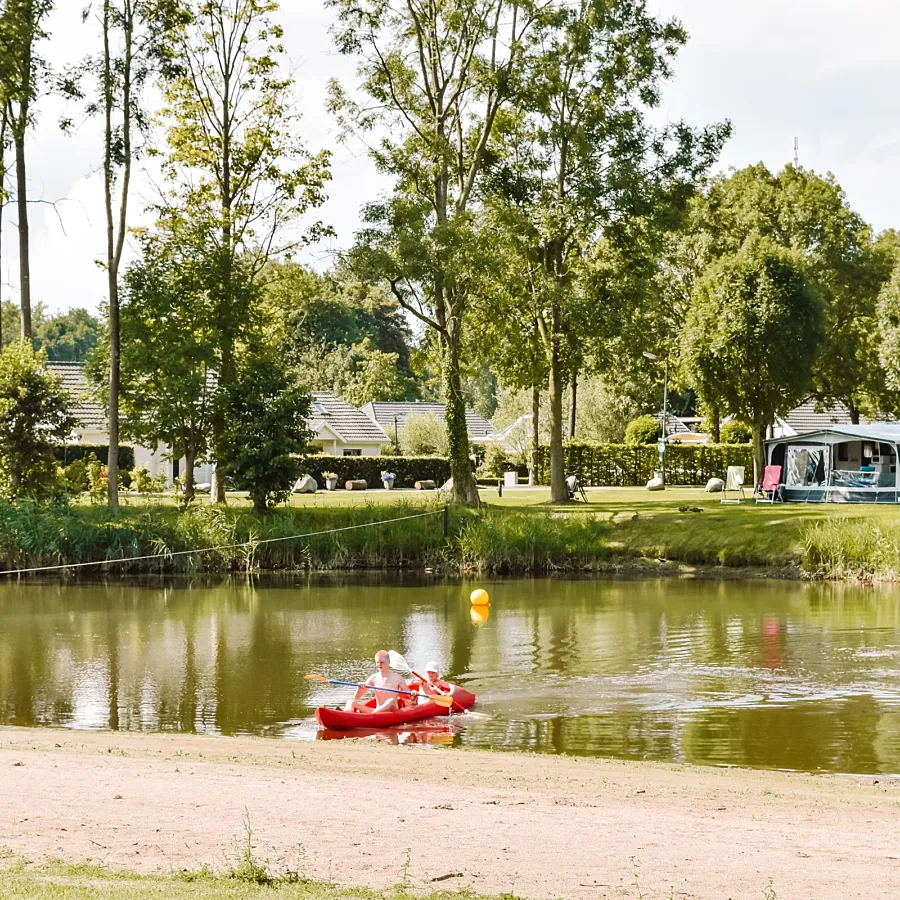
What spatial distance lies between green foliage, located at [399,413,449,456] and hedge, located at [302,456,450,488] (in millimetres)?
6143

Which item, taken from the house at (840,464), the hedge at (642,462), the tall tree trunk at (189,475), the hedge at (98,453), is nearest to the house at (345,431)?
the hedge at (98,453)

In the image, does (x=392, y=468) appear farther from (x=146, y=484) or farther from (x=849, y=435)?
(x=849, y=435)

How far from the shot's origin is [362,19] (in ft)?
131

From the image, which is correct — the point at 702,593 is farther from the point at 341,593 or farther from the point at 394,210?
the point at 394,210

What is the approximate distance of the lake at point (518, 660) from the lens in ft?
48.8

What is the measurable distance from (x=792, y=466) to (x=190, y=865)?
3809 cm

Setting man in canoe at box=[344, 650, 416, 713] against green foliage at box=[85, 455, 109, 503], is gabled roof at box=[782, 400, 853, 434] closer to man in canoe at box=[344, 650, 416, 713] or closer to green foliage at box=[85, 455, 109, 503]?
green foliage at box=[85, 455, 109, 503]

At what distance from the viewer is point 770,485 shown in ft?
139

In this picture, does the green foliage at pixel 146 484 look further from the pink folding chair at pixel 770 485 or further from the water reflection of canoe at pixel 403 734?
the water reflection of canoe at pixel 403 734

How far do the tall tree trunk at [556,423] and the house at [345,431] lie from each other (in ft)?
99.3

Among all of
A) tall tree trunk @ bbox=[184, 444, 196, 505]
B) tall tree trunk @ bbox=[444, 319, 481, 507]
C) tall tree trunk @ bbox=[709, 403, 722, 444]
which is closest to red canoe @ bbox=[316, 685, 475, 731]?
tall tree trunk @ bbox=[184, 444, 196, 505]

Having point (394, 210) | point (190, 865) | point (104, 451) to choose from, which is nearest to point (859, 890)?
point (190, 865)

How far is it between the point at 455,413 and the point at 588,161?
859 cm

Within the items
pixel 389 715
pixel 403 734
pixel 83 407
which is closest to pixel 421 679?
pixel 389 715
